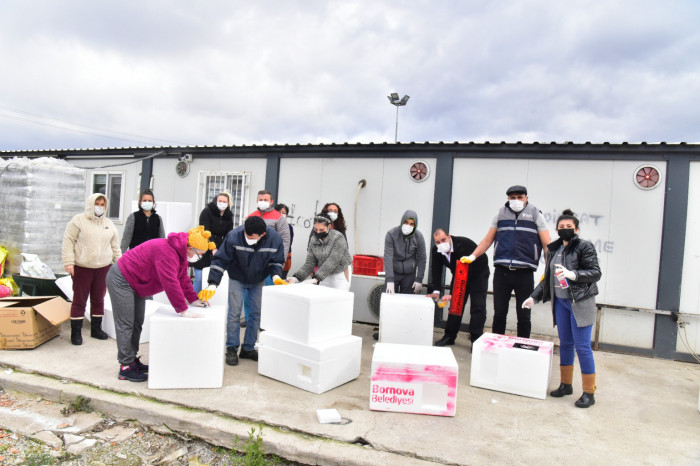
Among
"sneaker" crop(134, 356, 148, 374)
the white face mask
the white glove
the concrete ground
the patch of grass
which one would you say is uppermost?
the white face mask

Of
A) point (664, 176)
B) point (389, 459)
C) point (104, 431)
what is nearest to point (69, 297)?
point (104, 431)

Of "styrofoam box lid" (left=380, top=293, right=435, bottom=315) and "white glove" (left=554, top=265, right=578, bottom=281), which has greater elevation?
"white glove" (left=554, top=265, right=578, bottom=281)

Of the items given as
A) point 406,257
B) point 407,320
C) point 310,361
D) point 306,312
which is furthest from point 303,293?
point 406,257

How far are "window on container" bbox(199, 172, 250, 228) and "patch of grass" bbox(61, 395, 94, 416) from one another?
4.59 m

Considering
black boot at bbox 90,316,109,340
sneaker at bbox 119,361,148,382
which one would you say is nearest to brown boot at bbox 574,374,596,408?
sneaker at bbox 119,361,148,382

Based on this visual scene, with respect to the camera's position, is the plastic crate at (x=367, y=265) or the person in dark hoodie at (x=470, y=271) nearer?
the person in dark hoodie at (x=470, y=271)

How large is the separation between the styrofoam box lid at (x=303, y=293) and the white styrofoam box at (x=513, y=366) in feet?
4.68

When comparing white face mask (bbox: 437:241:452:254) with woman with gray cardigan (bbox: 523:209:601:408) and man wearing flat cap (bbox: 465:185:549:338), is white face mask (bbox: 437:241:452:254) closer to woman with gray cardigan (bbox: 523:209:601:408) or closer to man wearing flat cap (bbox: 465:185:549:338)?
man wearing flat cap (bbox: 465:185:549:338)

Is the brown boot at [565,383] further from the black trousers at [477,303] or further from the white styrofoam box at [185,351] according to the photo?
the white styrofoam box at [185,351]

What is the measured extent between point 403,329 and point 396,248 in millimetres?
1066


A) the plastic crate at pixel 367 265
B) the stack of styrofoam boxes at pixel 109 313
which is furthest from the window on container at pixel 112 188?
the plastic crate at pixel 367 265

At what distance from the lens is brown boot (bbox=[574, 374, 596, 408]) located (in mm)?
4023

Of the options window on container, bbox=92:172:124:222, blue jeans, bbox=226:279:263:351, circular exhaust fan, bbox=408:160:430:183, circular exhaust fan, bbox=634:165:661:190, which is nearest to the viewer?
blue jeans, bbox=226:279:263:351

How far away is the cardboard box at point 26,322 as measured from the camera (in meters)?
4.70
